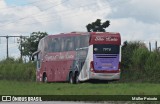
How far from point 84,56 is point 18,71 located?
91.6 feet

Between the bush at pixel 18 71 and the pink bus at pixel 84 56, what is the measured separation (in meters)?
16.1

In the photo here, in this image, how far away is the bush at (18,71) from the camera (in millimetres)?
64375

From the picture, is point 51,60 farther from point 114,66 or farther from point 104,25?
point 104,25

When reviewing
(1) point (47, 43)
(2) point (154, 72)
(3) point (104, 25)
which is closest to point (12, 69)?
(3) point (104, 25)

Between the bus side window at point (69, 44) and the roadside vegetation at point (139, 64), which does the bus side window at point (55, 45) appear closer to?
the bus side window at point (69, 44)

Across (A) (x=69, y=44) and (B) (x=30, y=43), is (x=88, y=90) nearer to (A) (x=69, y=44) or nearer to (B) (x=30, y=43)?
(A) (x=69, y=44)

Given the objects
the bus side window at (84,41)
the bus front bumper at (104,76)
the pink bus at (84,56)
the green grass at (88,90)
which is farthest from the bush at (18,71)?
the green grass at (88,90)

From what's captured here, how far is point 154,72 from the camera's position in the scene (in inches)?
Answer: 1828

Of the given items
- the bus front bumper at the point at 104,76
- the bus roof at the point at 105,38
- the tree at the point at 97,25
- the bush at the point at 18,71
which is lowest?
the bush at the point at 18,71

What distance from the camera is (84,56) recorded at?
42.1 metres

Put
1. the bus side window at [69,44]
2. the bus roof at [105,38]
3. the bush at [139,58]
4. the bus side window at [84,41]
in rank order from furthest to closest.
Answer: the bush at [139,58] → the bus side window at [69,44] → the bus side window at [84,41] → the bus roof at [105,38]

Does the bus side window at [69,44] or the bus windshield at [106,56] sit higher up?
the bus side window at [69,44]

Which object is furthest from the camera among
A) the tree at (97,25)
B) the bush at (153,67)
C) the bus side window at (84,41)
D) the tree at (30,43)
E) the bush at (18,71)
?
the tree at (30,43)

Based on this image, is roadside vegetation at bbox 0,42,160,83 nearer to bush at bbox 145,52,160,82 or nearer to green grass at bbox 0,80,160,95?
bush at bbox 145,52,160,82
